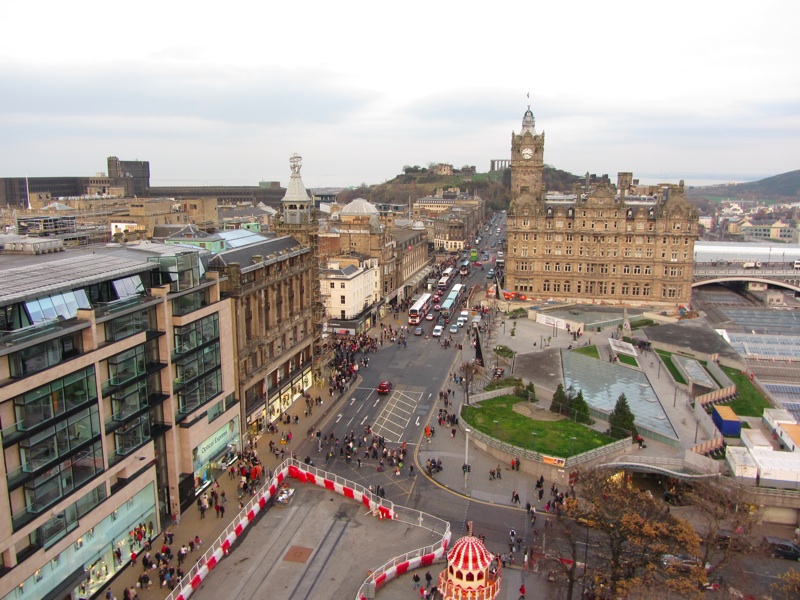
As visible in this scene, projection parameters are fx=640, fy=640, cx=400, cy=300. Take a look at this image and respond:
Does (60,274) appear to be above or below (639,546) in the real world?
above

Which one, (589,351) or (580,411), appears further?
(589,351)

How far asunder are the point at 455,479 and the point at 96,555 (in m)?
23.0

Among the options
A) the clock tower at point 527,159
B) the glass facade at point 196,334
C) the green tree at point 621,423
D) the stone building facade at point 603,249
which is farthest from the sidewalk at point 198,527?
the clock tower at point 527,159

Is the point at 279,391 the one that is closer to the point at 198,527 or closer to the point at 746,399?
the point at 198,527

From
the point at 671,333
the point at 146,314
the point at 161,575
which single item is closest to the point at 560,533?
the point at 161,575

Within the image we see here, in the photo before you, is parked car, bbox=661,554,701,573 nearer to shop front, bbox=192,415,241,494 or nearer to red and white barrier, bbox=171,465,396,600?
red and white barrier, bbox=171,465,396,600

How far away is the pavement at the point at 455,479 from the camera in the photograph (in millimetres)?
33237

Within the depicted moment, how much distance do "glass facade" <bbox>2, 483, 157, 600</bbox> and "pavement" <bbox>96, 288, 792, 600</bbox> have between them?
866mm

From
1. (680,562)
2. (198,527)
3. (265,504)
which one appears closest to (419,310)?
(265,504)

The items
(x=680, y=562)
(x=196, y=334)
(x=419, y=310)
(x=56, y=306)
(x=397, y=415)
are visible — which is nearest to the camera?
(x=56, y=306)

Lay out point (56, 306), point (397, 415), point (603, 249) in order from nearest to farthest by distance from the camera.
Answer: point (56, 306), point (397, 415), point (603, 249)

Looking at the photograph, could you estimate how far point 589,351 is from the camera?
72.6 metres

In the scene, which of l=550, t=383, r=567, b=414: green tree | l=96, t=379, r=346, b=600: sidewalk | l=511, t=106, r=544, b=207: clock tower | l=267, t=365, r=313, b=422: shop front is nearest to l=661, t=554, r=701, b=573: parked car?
l=550, t=383, r=567, b=414: green tree

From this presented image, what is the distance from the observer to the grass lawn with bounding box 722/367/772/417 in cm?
5640
